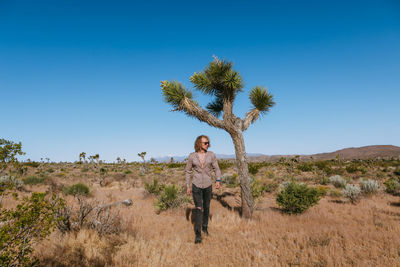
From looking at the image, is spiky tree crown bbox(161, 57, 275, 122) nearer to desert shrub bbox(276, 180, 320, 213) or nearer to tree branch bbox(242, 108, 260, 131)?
tree branch bbox(242, 108, 260, 131)

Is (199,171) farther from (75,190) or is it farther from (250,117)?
(75,190)

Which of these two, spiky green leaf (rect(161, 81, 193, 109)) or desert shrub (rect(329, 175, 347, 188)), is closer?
spiky green leaf (rect(161, 81, 193, 109))

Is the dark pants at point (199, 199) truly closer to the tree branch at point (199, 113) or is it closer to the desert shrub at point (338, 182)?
the tree branch at point (199, 113)

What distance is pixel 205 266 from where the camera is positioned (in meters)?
3.08

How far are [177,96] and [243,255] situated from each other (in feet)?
15.9

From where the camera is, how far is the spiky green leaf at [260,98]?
22.2 ft

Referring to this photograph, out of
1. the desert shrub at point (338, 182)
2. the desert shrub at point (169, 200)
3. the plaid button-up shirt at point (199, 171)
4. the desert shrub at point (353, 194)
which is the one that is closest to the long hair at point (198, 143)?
the plaid button-up shirt at point (199, 171)

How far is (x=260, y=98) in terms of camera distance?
22.2 feet

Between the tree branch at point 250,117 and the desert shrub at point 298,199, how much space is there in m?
2.55

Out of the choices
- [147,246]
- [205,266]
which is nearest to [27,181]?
[147,246]

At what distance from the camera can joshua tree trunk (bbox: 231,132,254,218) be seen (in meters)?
5.89

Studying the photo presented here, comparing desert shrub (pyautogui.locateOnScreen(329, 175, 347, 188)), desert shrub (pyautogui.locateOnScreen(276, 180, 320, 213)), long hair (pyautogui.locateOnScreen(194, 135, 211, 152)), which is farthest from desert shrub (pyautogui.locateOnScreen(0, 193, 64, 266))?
desert shrub (pyautogui.locateOnScreen(329, 175, 347, 188))

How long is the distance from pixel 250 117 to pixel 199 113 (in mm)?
1756

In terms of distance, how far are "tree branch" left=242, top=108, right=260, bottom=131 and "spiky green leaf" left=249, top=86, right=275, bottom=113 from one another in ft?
0.65
